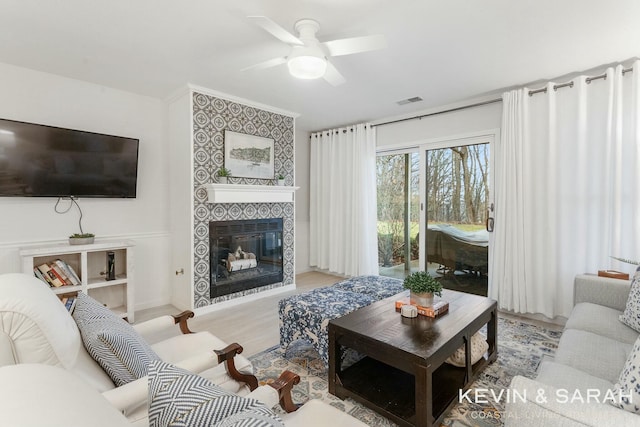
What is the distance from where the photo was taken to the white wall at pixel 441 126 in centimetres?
361

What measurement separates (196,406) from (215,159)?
3203mm

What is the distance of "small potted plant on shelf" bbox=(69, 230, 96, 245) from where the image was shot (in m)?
3.00

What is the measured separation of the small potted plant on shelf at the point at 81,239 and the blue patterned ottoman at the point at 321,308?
205 centimetres

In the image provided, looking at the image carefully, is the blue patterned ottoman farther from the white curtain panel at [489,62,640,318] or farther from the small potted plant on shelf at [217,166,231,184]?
the small potted plant on shelf at [217,166,231,184]

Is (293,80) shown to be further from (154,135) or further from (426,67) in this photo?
(154,135)

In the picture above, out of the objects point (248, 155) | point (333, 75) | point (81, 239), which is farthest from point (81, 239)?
point (333, 75)

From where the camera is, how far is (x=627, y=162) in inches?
108

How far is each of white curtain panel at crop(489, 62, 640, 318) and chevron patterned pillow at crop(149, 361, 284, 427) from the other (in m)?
3.40

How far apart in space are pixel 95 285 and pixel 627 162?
5.02 meters

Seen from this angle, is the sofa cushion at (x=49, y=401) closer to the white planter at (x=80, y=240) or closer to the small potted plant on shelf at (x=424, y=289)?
the small potted plant on shelf at (x=424, y=289)

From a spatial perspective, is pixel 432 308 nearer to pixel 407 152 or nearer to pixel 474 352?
pixel 474 352

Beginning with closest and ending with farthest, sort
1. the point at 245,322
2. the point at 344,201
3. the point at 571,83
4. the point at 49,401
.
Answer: the point at 49,401, the point at 571,83, the point at 245,322, the point at 344,201

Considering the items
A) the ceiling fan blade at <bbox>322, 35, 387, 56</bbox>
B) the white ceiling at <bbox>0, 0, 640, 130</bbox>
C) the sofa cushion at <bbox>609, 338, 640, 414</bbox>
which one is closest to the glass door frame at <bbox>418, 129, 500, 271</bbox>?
the white ceiling at <bbox>0, 0, 640, 130</bbox>

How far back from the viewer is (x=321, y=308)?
2361 mm
